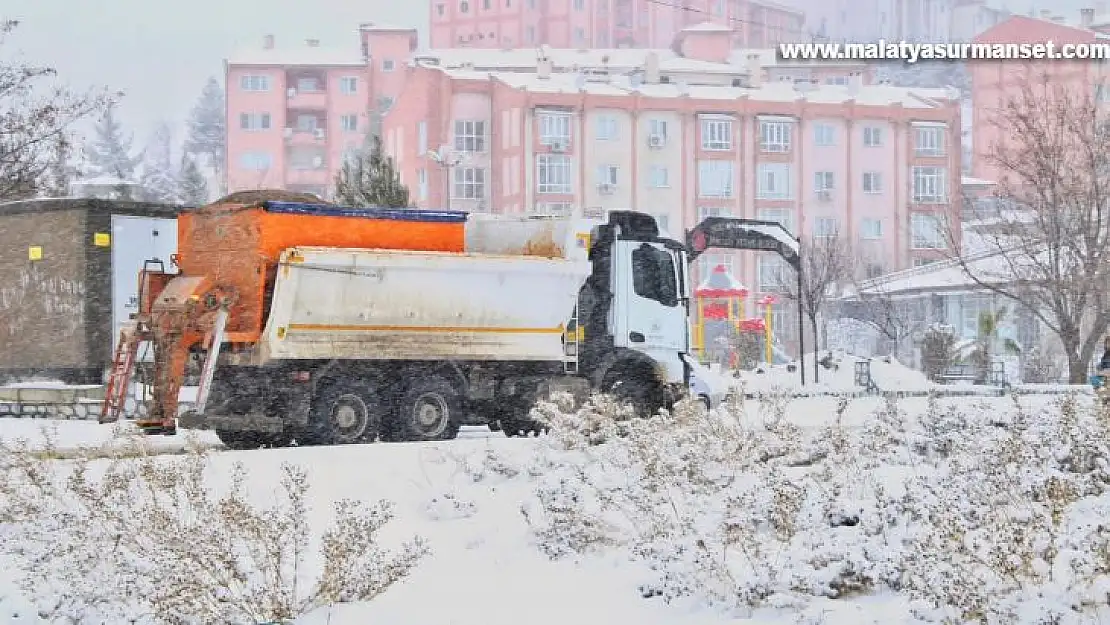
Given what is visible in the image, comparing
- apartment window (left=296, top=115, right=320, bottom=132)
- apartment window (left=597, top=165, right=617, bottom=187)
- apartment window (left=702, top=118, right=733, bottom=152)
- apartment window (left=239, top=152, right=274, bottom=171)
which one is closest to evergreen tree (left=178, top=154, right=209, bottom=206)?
apartment window (left=239, top=152, right=274, bottom=171)

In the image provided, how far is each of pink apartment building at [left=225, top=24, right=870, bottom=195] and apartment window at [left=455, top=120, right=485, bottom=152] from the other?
25631 mm

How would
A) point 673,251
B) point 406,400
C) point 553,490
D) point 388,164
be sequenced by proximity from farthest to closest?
1. point 388,164
2. point 673,251
3. point 406,400
4. point 553,490

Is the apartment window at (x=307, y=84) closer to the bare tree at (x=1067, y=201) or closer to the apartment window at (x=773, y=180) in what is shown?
the apartment window at (x=773, y=180)

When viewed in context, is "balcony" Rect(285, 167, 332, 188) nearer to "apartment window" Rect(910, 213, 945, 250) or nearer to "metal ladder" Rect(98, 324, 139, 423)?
"apartment window" Rect(910, 213, 945, 250)

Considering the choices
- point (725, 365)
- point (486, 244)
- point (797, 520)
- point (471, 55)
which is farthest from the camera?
point (471, 55)

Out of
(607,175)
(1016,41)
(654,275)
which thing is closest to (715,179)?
(607,175)

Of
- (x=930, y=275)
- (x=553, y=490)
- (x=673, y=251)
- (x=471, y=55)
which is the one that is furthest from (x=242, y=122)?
(x=553, y=490)

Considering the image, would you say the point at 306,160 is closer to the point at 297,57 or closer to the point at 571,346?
the point at 297,57

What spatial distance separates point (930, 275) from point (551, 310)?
4413 centimetres

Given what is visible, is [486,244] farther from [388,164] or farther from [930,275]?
[930,275]

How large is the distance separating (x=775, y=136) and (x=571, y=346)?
70422 millimetres

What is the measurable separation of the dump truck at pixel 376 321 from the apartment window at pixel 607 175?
6467 centimetres

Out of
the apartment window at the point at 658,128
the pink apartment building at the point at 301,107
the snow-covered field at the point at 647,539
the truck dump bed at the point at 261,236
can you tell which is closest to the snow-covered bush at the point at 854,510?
the snow-covered field at the point at 647,539

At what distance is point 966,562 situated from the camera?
6844 millimetres
